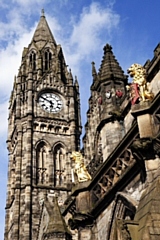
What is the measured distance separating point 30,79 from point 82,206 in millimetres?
25349

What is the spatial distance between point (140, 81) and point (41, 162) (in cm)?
2368

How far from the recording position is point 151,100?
9312 mm

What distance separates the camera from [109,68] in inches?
684

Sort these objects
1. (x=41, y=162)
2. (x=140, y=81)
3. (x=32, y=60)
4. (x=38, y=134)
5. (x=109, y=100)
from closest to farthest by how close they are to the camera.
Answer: (x=140, y=81) < (x=109, y=100) < (x=41, y=162) < (x=38, y=134) < (x=32, y=60)

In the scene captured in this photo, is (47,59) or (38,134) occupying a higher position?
(47,59)

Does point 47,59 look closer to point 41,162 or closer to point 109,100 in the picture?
point 41,162

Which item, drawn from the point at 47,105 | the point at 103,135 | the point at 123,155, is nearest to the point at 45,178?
the point at 47,105

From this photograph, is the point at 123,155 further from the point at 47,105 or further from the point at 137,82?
the point at 47,105

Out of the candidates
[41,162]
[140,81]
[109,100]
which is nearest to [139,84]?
[140,81]

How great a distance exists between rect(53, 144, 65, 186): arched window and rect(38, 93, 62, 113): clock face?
3.60 meters

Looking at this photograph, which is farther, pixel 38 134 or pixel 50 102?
pixel 50 102

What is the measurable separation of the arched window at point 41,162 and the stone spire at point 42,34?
43.3 feet

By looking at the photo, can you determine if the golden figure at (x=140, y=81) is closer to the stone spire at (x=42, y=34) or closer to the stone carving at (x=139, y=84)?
the stone carving at (x=139, y=84)

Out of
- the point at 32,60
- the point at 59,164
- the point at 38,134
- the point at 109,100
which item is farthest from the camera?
the point at 32,60
